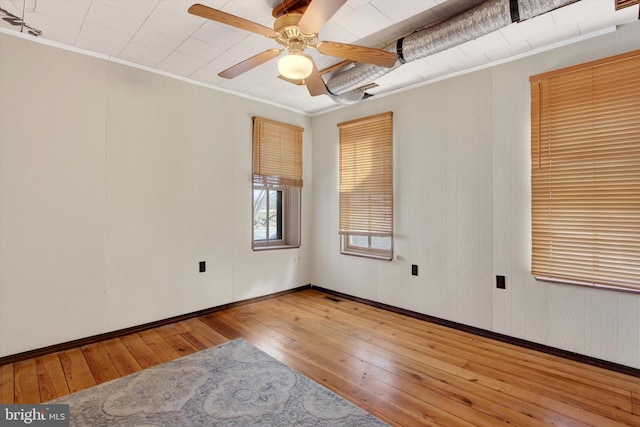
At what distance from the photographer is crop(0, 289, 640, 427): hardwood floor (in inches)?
75.2

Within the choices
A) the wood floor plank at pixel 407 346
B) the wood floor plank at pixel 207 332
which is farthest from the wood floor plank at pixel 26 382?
the wood floor plank at pixel 407 346

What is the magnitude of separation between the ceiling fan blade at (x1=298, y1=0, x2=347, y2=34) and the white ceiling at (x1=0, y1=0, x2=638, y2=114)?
0.43 meters

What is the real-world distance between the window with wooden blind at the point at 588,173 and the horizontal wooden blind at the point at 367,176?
1.45m

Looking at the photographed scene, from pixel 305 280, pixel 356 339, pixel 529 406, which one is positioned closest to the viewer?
pixel 529 406

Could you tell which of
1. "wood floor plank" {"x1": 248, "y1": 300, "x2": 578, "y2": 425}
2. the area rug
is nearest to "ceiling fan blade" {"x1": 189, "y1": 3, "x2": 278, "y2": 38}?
the area rug

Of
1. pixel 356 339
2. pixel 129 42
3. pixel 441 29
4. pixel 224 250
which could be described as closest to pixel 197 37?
pixel 129 42

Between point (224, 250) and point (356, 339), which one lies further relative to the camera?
point (224, 250)

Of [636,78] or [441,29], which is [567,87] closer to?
[636,78]

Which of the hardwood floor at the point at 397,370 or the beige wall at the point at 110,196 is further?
the beige wall at the point at 110,196

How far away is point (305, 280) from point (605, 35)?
4.04 m

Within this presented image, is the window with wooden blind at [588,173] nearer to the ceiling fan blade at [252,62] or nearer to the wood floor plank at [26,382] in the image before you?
the ceiling fan blade at [252,62]

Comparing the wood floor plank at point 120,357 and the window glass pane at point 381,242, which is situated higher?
the window glass pane at point 381,242

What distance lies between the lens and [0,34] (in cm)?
239

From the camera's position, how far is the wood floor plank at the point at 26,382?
201 cm
